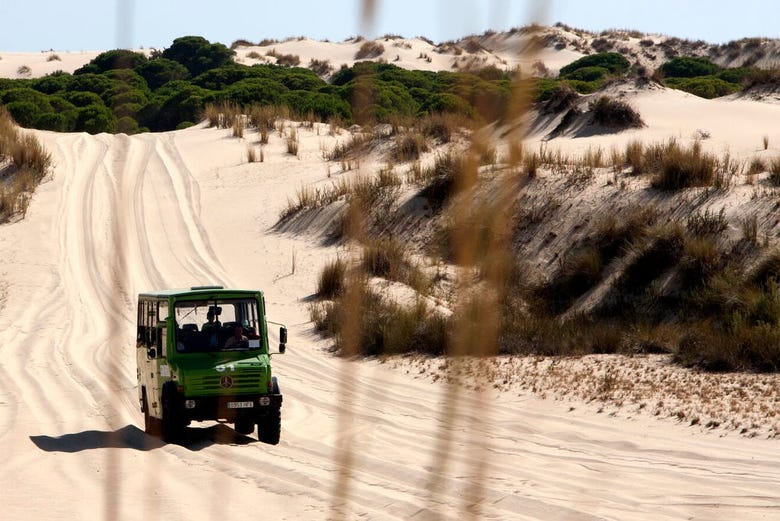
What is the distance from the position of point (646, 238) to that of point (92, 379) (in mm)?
11785

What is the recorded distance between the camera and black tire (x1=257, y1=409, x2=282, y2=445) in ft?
41.3

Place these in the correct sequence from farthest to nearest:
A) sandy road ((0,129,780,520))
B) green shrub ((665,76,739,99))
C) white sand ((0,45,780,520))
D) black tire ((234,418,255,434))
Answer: green shrub ((665,76,739,99)) < black tire ((234,418,255,434)) < white sand ((0,45,780,520)) < sandy road ((0,129,780,520))

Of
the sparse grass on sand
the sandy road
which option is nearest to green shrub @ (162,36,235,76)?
the sparse grass on sand

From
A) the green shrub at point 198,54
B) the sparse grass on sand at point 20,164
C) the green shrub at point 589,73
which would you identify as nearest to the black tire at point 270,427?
the sparse grass on sand at point 20,164

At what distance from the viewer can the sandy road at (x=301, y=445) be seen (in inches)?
207

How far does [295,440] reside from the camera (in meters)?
13.2

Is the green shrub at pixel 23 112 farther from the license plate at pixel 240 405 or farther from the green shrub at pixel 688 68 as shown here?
the license plate at pixel 240 405

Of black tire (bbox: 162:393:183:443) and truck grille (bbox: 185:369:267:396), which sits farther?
truck grille (bbox: 185:369:267:396)

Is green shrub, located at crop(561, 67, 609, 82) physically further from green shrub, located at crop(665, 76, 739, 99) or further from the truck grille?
the truck grille

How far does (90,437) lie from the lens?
12.7m

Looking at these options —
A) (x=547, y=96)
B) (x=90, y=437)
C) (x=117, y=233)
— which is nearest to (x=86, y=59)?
(x=547, y=96)

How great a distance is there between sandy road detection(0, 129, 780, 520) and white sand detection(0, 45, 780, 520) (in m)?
0.03

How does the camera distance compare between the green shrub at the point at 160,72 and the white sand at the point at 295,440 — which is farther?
the green shrub at the point at 160,72

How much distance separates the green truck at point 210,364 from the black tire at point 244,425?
0.04 feet
